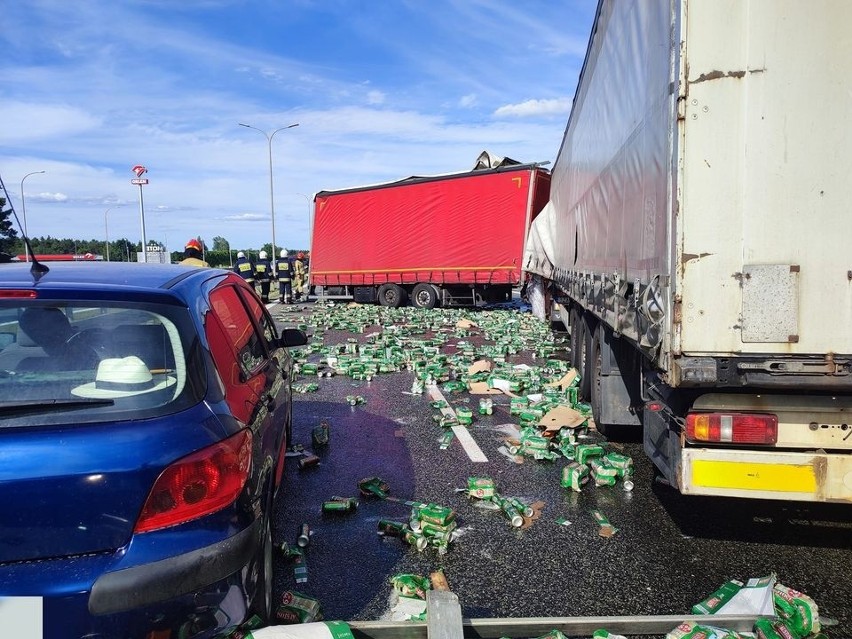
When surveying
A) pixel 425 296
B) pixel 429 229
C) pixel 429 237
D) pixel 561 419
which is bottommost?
pixel 561 419

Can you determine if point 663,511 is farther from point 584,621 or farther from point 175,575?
point 175,575

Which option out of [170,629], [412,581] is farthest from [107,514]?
[412,581]

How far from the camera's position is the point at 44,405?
89.7 inches

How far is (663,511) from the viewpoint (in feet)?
14.9

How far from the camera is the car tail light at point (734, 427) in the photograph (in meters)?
3.12

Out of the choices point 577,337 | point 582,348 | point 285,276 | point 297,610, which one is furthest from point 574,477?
point 285,276

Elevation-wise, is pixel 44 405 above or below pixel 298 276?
below

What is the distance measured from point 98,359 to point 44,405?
28cm

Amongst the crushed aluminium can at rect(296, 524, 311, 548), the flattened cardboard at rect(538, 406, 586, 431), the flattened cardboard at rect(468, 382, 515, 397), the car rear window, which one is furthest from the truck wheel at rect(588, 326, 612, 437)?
the car rear window

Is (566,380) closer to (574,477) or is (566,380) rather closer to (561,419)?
(561,419)

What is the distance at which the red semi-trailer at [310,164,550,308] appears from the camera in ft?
59.2

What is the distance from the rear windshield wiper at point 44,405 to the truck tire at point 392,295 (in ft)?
61.9

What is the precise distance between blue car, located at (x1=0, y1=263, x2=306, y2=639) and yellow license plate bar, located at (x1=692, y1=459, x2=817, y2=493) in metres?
2.09

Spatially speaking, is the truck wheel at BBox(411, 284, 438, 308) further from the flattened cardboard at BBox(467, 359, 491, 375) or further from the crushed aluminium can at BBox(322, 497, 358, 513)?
the crushed aluminium can at BBox(322, 497, 358, 513)
